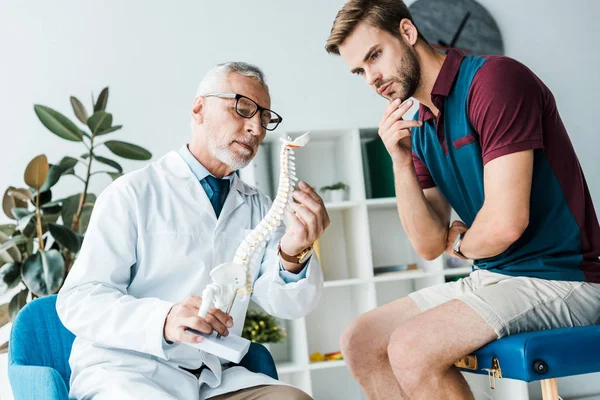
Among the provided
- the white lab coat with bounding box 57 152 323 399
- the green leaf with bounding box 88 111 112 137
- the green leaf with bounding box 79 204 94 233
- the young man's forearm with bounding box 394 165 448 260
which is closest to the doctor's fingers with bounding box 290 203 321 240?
the white lab coat with bounding box 57 152 323 399

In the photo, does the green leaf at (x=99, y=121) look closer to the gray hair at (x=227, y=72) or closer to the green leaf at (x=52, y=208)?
the green leaf at (x=52, y=208)

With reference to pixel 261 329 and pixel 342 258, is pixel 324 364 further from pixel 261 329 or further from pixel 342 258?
pixel 342 258

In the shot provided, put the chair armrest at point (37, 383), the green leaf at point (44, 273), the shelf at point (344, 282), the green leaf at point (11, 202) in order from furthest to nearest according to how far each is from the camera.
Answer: the shelf at point (344, 282), the green leaf at point (11, 202), the green leaf at point (44, 273), the chair armrest at point (37, 383)

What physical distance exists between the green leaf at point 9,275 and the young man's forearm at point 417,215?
69.8 inches

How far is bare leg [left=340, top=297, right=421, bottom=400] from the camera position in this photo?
190 cm

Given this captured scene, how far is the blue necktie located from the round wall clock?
2.50 m

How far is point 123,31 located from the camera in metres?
3.61

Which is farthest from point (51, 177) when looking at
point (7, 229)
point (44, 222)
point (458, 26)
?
point (458, 26)

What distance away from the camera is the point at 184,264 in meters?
1.73

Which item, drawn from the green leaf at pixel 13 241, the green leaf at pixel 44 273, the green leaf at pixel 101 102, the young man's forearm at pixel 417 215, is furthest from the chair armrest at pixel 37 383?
the green leaf at pixel 101 102

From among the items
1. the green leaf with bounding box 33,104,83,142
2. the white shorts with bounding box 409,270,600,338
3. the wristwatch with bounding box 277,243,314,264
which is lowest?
the white shorts with bounding box 409,270,600,338

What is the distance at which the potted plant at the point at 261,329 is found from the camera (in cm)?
321

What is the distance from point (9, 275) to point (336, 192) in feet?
5.39

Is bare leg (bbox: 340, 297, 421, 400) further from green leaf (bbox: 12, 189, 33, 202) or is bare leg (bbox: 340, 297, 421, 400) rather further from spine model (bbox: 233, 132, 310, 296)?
green leaf (bbox: 12, 189, 33, 202)
